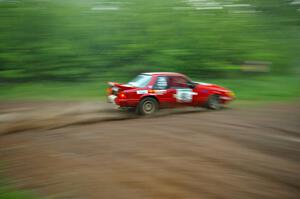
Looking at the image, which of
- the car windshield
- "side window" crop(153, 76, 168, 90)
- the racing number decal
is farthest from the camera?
the racing number decal

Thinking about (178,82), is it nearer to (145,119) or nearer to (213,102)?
(213,102)

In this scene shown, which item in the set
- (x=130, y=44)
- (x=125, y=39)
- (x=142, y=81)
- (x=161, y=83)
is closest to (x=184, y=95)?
(x=161, y=83)

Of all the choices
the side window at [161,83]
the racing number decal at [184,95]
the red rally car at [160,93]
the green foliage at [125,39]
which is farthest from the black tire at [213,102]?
the green foliage at [125,39]

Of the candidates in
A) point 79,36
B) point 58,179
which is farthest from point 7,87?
point 58,179

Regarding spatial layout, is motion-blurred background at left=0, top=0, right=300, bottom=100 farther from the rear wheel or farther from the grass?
the rear wheel

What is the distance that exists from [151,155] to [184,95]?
16.4 ft

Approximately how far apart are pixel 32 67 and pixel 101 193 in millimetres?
17075

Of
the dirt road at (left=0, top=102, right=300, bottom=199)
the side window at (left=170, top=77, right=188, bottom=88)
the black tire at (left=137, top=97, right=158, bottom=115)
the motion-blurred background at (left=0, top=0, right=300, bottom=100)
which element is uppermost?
the motion-blurred background at (left=0, top=0, right=300, bottom=100)

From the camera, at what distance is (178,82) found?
10977mm

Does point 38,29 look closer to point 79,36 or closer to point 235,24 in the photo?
point 79,36

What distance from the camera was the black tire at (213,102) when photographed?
11.5 m

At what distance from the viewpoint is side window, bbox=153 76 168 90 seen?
1062 centimetres

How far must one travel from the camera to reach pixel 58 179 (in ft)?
16.3

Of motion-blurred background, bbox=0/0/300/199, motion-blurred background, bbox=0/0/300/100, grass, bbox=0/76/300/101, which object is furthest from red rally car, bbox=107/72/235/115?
motion-blurred background, bbox=0/0/300/100
